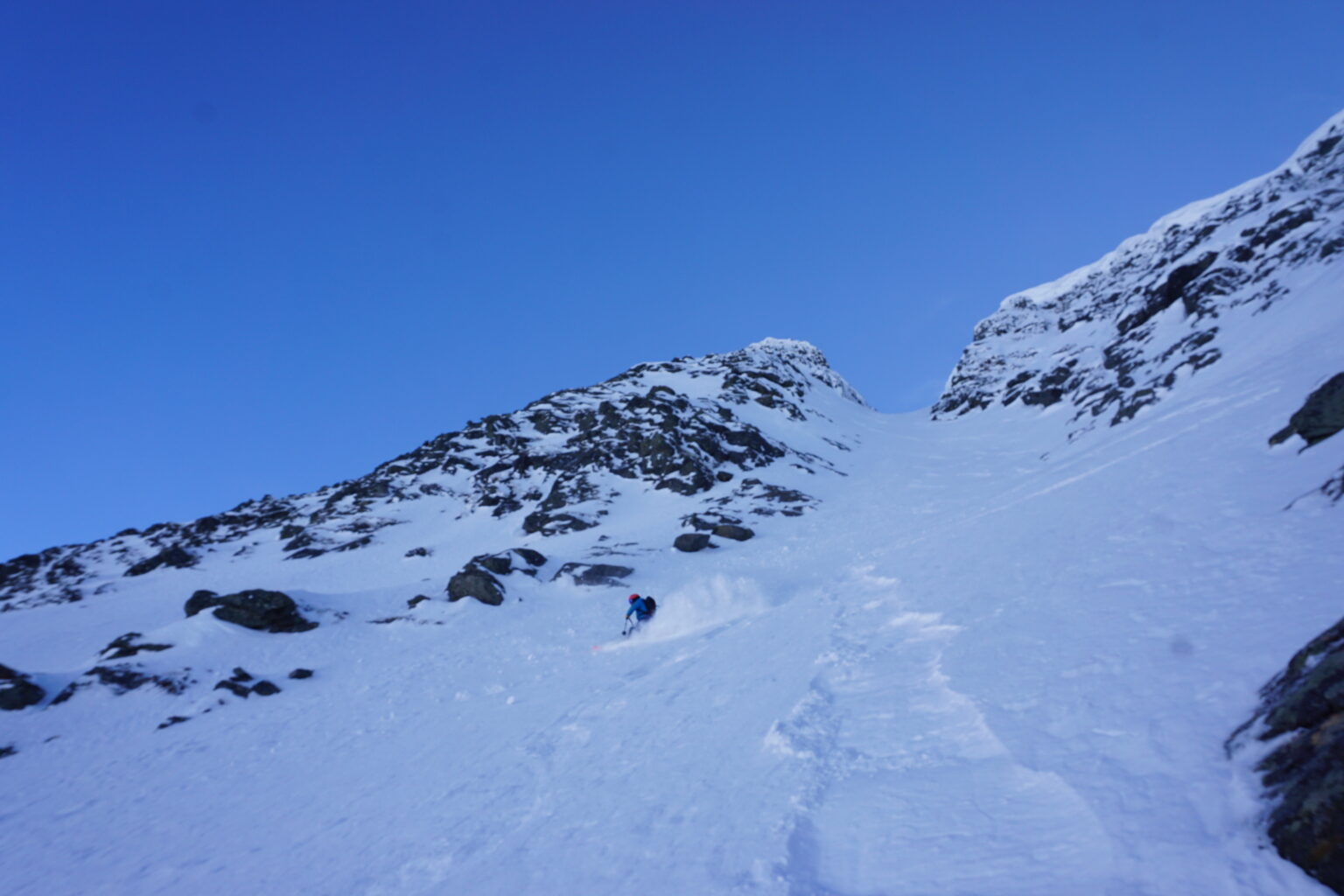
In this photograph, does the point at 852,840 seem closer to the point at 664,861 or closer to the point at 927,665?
the point at 664,861

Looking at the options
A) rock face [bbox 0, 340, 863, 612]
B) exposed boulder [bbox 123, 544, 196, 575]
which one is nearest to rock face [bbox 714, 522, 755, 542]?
rock face [bbox 0, 340, 863, 612]

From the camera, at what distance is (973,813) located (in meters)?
5.20

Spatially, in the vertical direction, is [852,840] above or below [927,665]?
below

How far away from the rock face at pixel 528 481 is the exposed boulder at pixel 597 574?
38.4 ft

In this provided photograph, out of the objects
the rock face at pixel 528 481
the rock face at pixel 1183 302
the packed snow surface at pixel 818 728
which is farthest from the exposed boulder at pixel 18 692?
the rock face at pixel 1183 302

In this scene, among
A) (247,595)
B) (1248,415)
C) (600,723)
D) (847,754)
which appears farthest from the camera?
(247,595)

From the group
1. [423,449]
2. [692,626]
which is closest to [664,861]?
[692,626]

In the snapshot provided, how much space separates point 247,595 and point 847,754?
2523 centimetres

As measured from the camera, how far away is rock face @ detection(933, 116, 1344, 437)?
31406 millimetres

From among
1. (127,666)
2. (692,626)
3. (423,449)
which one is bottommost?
(692,626)

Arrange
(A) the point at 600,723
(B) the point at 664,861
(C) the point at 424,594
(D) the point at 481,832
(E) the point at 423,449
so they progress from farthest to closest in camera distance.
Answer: (E) the point at 423,449 → (C) the point at 424,594 → (A) the point at 600,723 → (D) the point at 481,832 → (B) the point at 664,861

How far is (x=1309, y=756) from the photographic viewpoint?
3.72 metres

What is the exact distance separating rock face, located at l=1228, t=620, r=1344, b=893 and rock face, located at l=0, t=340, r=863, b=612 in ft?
108

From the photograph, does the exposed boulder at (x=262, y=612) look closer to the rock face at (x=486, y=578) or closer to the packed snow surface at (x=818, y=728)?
the packed snow surface at (x=818, y=728)
